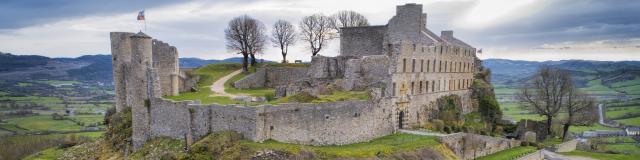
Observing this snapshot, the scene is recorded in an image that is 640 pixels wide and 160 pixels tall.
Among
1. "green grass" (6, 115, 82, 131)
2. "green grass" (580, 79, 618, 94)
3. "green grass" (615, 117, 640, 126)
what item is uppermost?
"green grass" (580, 79, 618, 94)

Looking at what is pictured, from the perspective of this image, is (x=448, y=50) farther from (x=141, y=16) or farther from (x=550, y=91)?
(x=141, y=16)

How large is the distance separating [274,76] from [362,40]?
36.6ft

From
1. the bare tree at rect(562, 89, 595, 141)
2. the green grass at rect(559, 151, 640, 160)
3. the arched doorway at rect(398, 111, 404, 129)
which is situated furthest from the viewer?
the bare tree at rect(562, 89, 595, 141)

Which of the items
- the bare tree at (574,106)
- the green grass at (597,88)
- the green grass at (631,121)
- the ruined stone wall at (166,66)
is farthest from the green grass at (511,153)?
the green grass at (597,88)

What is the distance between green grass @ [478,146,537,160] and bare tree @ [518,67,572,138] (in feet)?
32.6

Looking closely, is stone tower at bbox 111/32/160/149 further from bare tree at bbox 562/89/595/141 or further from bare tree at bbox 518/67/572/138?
bare tree at bbox 562/89/595/141

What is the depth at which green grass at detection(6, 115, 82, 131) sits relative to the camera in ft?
358

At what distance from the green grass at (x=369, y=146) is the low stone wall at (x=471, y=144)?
Answer: 1824 mm

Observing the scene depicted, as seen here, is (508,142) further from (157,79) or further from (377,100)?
(157,79)

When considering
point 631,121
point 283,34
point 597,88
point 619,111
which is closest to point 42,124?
point 283,34

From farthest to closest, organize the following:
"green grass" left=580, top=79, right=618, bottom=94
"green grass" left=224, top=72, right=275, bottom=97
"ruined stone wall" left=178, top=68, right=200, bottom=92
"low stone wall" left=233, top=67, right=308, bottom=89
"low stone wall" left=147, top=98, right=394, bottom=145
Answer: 1. "green grass" left=580, top=79, right=618, bottom=94
2. "low stone wall" left=233, top=67, right=308, bottom=89
3. "ruined stone wall" left=178, top=68, right=200, bottom=92
4. "green grass" left=224, top=72, right=275, bottom=97
5. "low stone wall" left=147, top=98, right=394, bottom=145

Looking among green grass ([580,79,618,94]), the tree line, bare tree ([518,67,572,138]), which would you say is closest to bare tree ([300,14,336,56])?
the tree line

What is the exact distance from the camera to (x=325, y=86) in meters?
41.4

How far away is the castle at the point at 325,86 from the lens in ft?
105
